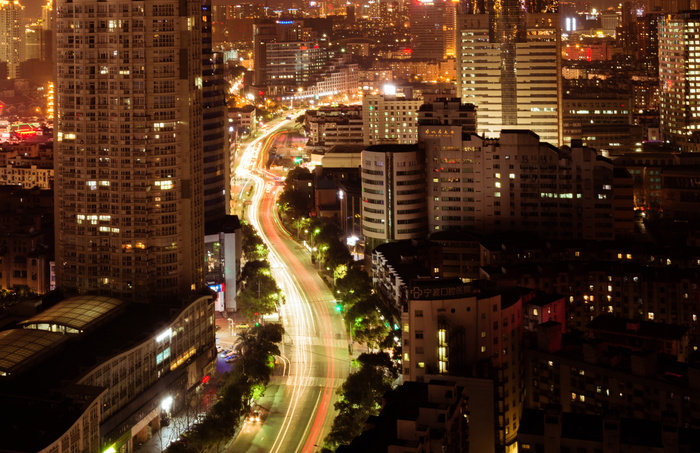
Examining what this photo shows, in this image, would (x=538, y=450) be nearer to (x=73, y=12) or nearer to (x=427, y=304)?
(x=427, y=304)

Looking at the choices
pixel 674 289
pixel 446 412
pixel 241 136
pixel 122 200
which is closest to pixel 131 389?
pixel 122 200

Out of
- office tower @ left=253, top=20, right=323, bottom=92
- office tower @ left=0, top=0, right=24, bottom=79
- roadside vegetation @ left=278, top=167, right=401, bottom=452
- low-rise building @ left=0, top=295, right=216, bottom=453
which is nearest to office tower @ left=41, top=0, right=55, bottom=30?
office tower @ left=0, top=0, right=24, bottom=79

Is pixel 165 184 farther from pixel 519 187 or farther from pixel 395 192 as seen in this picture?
pixel 519 187

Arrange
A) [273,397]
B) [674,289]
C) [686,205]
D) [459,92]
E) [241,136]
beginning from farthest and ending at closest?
[241,136], [459,92], [686,205], [674,289], [273,397]

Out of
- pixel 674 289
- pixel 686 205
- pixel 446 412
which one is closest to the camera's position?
pixel 446 412

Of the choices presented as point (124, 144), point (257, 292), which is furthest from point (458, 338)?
point (257, 292)

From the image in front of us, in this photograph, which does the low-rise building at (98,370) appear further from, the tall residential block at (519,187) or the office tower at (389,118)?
the office tower at (389,118)
